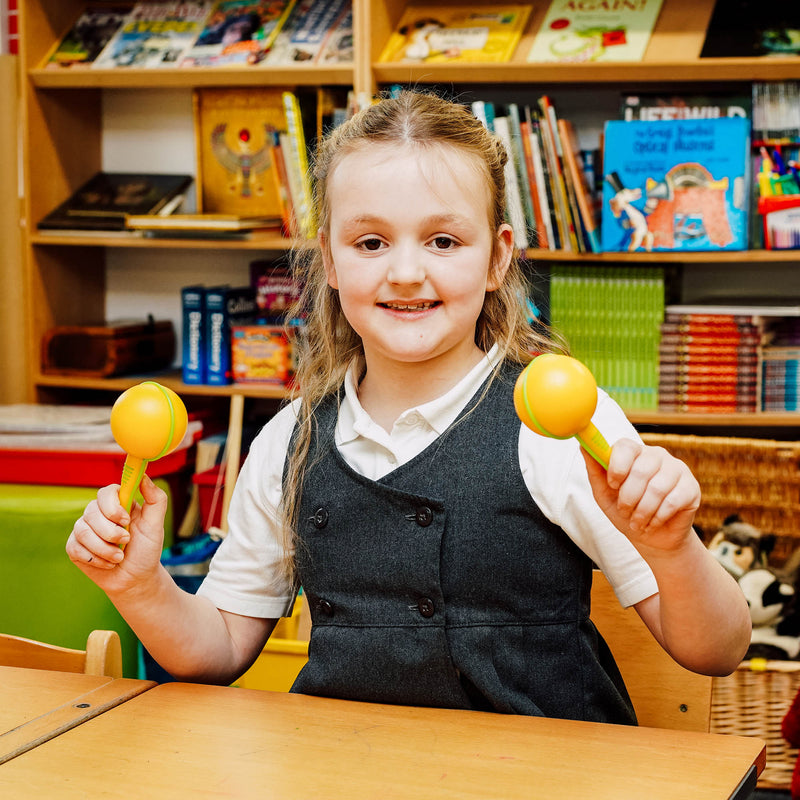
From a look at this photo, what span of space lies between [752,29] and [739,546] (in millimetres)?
1124

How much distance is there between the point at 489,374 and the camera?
1121 mm

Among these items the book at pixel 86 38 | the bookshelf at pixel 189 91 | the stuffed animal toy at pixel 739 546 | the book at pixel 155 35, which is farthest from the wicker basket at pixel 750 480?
the book at pixel 86 38

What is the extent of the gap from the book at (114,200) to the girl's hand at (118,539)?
1.84m

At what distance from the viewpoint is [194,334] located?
2602 millimetres

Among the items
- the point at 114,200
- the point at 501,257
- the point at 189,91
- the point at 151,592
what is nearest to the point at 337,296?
the point at 501,257

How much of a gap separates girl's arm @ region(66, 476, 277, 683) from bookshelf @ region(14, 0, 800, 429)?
1433 mm

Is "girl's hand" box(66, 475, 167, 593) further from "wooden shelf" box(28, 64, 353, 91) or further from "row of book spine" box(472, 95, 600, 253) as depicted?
"wooden shelf" box(28, 64, 353, 91)

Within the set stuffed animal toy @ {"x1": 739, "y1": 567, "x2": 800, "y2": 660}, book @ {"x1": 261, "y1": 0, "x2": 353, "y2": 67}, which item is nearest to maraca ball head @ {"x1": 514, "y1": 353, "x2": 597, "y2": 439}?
stuffed animal toy @ {"x1": 739, "y1": 567, "x2": 800, "y2": 660}

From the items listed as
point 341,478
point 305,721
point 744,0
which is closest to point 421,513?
point 341,478

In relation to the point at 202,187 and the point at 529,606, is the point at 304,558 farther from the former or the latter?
the point at 202,187

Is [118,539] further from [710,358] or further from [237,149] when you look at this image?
[237,149]

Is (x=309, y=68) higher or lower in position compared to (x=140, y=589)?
higher

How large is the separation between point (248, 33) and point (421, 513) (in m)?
1.86

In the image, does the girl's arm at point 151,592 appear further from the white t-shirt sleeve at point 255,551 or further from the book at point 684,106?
the book at point 684,106
